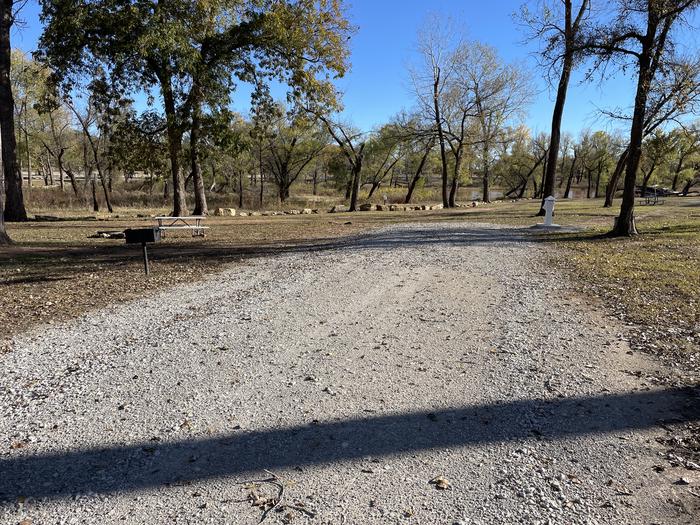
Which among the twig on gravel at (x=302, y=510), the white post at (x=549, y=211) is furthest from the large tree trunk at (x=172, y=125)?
the twig on gravel at (x=302, y=510)

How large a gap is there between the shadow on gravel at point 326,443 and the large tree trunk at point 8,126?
48.8 feet

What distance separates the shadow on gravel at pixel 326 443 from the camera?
2557 millimetres

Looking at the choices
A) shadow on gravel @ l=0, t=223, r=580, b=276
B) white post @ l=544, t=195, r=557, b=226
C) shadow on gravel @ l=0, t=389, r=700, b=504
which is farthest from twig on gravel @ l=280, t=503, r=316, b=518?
white post @ l=544, t=195, r=557, b=226

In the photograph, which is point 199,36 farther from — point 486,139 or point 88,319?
point 486,139

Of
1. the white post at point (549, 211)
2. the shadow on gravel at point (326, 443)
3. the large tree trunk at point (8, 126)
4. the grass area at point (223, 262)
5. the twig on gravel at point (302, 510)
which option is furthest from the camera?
the large tree trunk at point (8, 126)

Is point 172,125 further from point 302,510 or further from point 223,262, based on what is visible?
point 302,510

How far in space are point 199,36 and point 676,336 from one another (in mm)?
16423

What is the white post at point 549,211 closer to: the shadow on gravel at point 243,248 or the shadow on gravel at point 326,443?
the shadow on gravel at point 243,248

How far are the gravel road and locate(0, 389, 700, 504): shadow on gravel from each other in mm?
12

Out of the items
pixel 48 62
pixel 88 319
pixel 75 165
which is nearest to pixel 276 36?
pixel 48 62

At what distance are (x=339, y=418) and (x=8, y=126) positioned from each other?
19.1m

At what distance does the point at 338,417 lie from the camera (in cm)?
320

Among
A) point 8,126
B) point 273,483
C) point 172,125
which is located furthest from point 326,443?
point 8,126

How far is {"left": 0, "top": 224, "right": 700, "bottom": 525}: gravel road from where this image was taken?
93.3 inches
